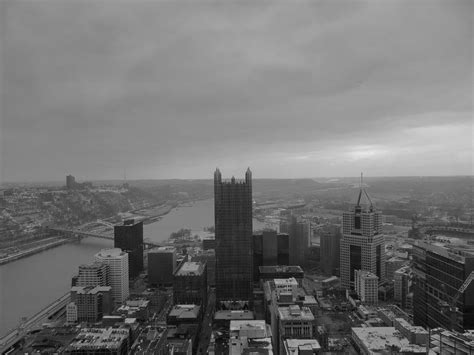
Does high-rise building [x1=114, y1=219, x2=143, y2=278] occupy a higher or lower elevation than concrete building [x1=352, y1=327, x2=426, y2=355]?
higher

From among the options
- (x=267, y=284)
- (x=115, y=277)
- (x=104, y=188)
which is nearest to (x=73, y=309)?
(x=115, y=277)

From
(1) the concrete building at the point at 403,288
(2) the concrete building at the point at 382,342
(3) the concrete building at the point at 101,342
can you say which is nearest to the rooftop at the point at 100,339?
(3) the concrete building at the point at 101,342

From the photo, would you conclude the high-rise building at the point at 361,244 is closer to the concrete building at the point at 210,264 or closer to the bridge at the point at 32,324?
the concrete building at the point at 210,264

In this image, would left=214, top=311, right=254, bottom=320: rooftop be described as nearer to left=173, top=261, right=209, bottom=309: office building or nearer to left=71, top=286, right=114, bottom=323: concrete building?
left=173, top=261, right=209, bottom=309: office building

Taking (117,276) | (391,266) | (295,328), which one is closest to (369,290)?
(391,266)

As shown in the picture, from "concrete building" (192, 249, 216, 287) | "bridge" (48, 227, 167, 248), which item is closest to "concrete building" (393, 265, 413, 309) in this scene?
"concrete building" (192, 249, 216, 287)

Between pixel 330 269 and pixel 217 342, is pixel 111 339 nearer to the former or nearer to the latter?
pixel 217 342
